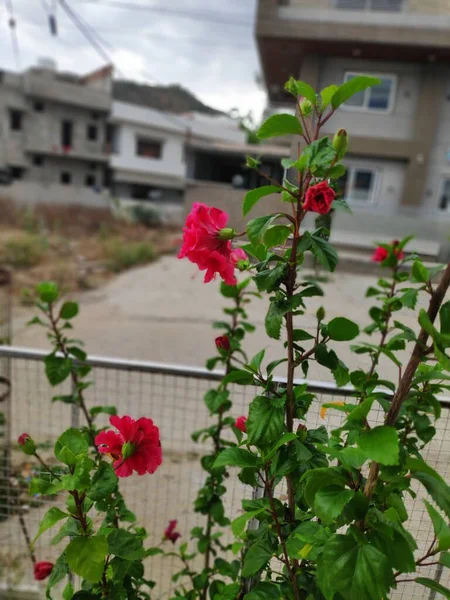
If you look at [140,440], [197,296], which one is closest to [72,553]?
[140,440]

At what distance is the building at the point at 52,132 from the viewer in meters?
11.6

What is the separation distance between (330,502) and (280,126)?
1.37 ft

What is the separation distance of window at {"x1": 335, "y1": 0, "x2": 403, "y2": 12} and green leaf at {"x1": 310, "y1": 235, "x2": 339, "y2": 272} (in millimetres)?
6661

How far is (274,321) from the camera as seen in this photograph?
0.54 meters

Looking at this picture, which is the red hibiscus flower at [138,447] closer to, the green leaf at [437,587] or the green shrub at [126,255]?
the green leaf at [437,587]

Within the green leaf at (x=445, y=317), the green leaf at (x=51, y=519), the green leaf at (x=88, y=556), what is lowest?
the green leaf at (x=88, y=556)

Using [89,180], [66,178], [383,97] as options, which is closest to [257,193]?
[383,97]

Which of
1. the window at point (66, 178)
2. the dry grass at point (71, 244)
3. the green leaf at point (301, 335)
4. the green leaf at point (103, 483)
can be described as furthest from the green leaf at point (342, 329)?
the window at point (66, 178)

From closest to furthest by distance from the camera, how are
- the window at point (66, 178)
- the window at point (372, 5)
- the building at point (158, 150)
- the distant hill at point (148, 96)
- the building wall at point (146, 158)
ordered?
the window at point (372, 5) → the building at point (158, 150) → the window at point (66, 178) → the building wall at point (146, 158) → the distant hill at point (148, 96)

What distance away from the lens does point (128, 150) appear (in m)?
13.6

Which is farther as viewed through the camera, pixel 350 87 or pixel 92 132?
pixel 92 132

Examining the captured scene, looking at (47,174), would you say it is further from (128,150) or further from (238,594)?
(238,594)

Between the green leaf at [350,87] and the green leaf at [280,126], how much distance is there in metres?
0.05

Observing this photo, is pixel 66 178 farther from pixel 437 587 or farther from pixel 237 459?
pixel 437 587
